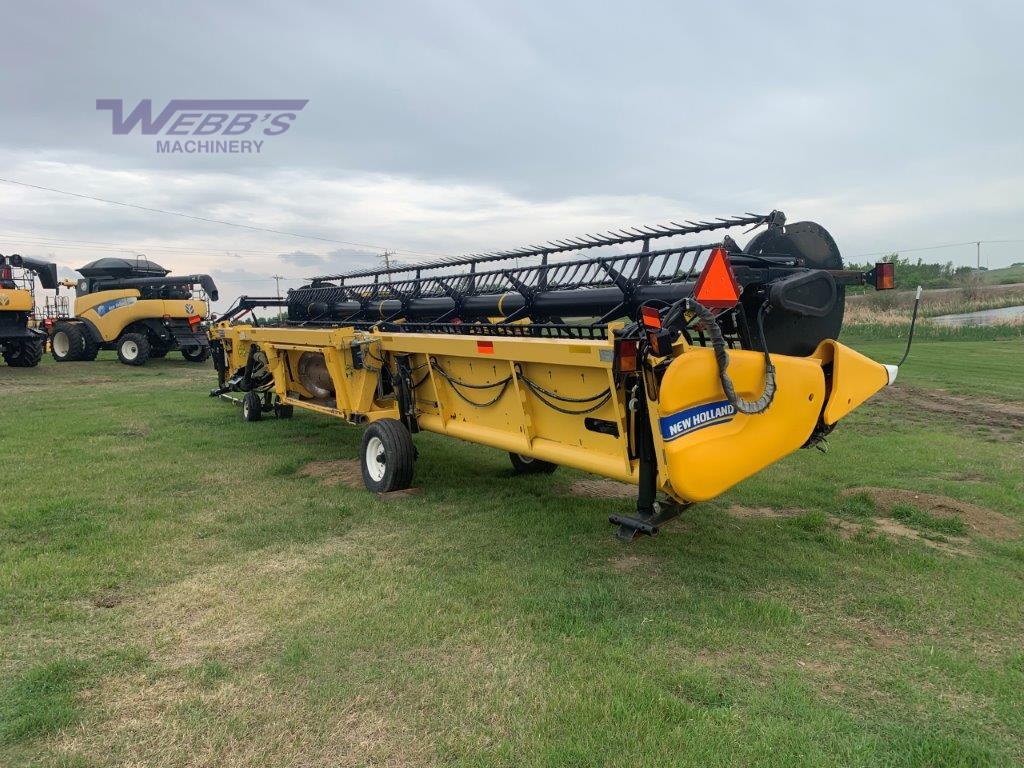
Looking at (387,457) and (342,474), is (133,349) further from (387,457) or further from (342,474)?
(387,457)

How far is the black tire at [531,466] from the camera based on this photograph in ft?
21.5

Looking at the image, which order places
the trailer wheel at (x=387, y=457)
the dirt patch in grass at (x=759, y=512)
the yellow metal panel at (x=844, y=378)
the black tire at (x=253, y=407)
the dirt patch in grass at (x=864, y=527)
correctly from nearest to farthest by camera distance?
the yellow metal panel at (x=844, y=378), the dirt patch in grass at (x=864, y=527), the dirt patch in grass at (x=759, y=512), the trailer wheel at (x=387, y=457), the black tire at (x=253, y=407)

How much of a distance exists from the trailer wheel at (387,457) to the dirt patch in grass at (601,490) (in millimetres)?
1416

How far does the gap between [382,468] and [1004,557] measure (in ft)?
15.0

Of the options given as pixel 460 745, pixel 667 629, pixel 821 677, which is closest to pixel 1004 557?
pixel 821 677

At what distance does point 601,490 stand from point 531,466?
0.82 m

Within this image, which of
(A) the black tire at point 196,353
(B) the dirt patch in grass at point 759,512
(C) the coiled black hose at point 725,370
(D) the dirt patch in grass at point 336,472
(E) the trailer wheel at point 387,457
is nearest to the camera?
(C) the coiled black hose at point 725,370

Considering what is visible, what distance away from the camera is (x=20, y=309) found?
52.6 feet

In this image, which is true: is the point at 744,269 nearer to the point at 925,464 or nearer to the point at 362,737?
the point at 362,737

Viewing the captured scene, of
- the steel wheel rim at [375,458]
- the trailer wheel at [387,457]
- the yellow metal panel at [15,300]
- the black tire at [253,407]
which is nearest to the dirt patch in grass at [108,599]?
the trailer wheel at [387,457]

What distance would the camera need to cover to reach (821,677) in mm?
2998

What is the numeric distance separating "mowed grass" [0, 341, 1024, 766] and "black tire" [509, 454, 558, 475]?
19 cm

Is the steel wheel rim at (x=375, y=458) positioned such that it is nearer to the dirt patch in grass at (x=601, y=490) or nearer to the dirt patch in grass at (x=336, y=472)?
the dirt patch in grass at (x=336, y=472)

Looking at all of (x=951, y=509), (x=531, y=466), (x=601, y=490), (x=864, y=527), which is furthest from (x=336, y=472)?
(x=951, y=509)
